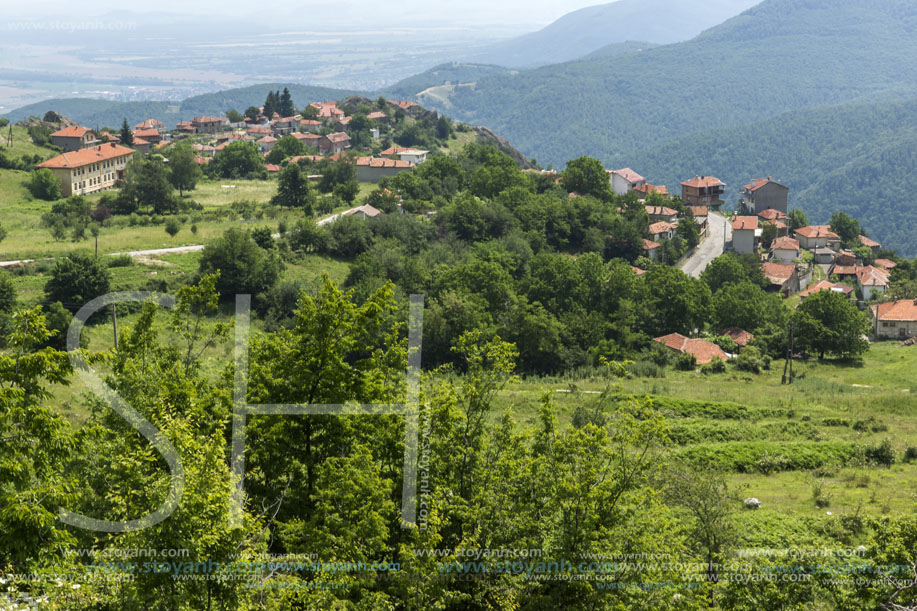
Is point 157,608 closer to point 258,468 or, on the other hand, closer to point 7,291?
point 258,468

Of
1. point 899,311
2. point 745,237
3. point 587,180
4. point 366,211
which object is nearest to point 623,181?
point 587,180

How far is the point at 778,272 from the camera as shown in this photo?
72250 millimetres

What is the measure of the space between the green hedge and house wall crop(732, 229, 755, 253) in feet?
185

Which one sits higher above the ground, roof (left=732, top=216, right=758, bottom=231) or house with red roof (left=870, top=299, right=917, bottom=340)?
roof (left=732, top=216, right=758, bottom=231)

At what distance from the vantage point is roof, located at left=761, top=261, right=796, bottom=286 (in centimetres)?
Result: 7069

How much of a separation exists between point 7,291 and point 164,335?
10.0 meters

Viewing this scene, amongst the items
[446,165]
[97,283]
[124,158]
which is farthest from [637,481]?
[124,158]

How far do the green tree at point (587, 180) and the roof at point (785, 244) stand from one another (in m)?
17.4

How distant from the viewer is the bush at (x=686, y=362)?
152ft

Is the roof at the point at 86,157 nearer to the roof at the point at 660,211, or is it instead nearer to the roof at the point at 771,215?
the roof at the point at 660,211

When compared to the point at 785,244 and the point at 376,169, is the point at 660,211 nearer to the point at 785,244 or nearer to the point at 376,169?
the point at 785,244

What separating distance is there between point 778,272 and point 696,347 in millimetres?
27772

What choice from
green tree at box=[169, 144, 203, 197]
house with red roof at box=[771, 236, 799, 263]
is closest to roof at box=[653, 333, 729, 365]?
house with red roof at box=[771, 236, 799, 263]

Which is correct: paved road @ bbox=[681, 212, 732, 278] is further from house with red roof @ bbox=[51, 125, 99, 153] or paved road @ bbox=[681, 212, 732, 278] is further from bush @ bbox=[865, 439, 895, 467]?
house with red roof @ bbox=[51, 125, 99, 153]
